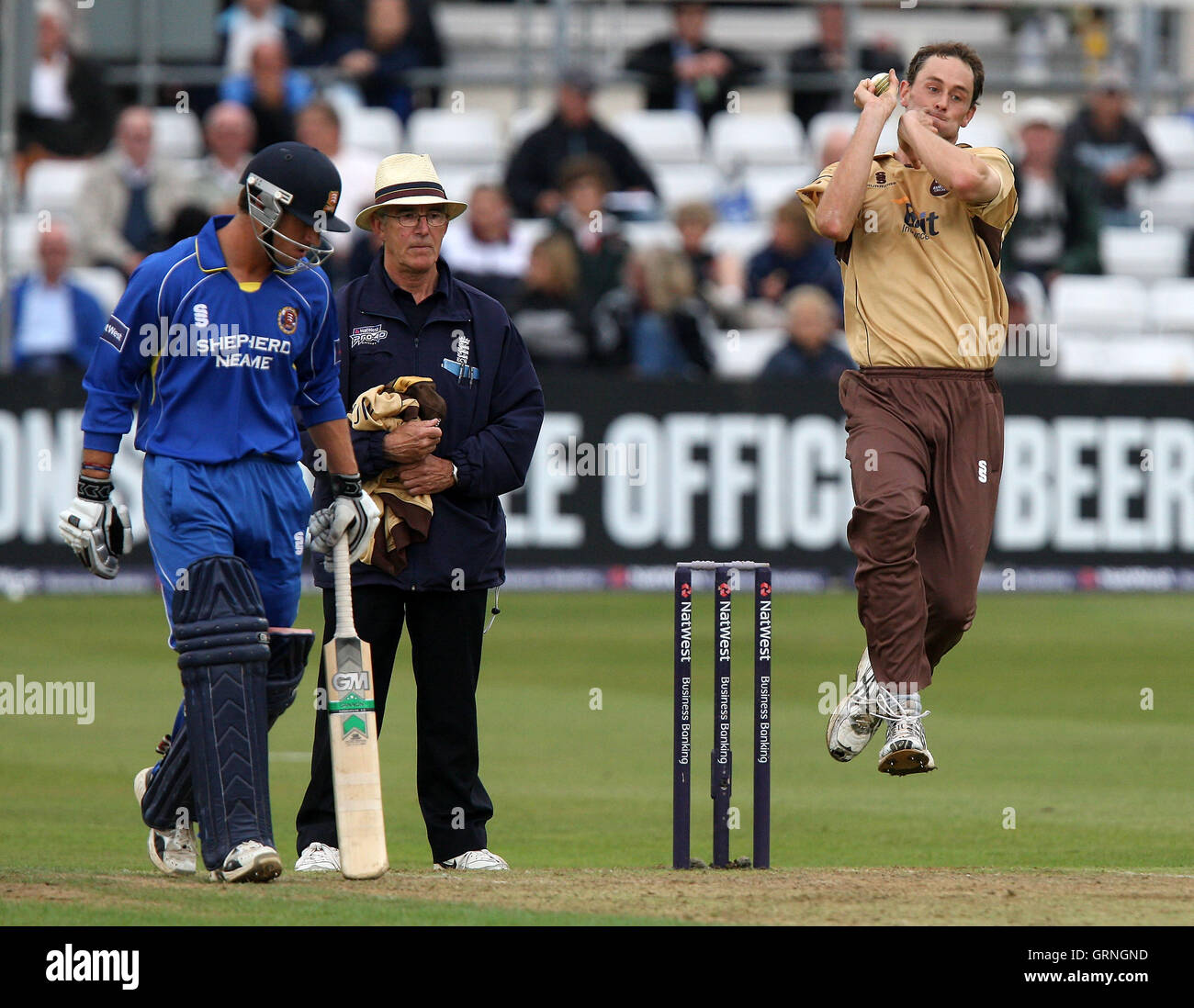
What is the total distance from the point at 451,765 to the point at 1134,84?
17.6 m

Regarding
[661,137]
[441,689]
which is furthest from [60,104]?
[441,689]

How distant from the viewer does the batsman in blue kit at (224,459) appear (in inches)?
280

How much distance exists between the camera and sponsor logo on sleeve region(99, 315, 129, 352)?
7246mm

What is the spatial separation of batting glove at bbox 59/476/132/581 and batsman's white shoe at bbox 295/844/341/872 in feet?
4.34

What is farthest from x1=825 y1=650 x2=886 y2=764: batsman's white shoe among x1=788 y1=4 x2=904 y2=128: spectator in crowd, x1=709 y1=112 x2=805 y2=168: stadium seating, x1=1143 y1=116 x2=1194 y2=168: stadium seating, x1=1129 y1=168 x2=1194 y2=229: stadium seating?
x1=1143 y1=116 x2=1194 y2=168: stadium seating

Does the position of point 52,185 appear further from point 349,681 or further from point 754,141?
point 349,681

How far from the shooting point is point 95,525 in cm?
730

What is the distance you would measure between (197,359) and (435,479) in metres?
1.14

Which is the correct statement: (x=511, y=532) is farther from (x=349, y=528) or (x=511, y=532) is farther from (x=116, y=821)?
(x=349, y=528)

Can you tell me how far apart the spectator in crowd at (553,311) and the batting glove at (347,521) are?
420 inches

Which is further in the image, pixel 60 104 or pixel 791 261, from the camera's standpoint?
pixel 60 104

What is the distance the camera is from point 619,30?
78.5 ft

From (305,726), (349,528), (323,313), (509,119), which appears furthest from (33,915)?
(509,119)
